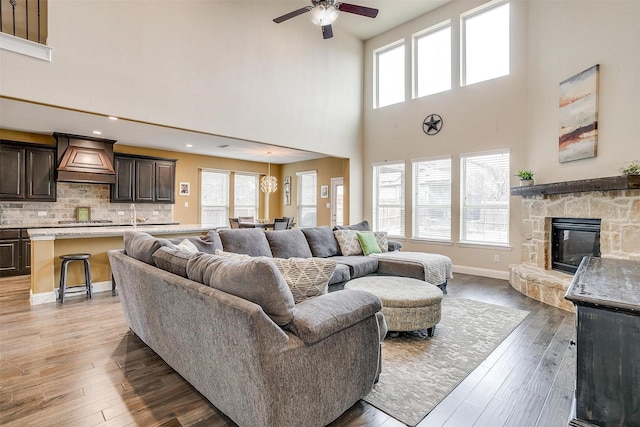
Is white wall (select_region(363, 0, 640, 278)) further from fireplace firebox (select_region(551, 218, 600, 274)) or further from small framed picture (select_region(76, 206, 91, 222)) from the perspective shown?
small framed picture (select_region(76, 206, 91, 222))

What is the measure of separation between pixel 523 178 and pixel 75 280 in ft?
22.2

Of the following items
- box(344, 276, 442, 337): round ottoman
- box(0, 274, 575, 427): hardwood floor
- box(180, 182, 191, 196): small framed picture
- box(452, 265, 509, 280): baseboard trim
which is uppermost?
box(180, 182, 191, 196): small framed picture

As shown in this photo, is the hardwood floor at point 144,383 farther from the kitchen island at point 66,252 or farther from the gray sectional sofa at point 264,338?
the kitchen island at point 66,252

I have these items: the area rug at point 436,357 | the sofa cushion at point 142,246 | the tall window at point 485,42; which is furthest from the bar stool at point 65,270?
the tall window at point 485,42

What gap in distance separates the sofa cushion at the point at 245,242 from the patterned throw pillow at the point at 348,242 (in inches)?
47.7

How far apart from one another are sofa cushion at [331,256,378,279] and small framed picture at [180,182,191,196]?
527cm

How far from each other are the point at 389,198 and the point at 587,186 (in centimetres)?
383

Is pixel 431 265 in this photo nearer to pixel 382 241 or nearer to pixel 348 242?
pixel 382 241

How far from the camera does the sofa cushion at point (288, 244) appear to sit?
4262mm

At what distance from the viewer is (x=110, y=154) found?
260 inches

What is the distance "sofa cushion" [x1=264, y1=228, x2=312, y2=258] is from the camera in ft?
14.0

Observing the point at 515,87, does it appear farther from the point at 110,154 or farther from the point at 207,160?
the point at 110,154

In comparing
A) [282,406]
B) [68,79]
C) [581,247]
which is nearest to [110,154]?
[68,79]

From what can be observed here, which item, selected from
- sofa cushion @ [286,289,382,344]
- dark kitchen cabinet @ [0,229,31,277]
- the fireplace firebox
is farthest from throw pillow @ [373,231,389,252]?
dark kitchen cabinet @ [0,229,31,277]
